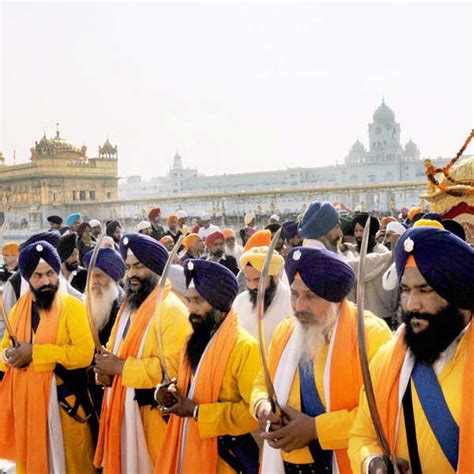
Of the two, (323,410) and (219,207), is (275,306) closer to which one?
(323,410)

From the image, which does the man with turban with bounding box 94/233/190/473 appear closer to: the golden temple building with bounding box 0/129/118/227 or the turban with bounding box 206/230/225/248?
the turban with bounding box 206/230/225/248

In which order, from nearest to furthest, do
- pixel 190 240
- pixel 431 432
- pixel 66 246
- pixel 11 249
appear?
pixel 431 432
pixel 66 246
pixel 11 249
pixel 190 240

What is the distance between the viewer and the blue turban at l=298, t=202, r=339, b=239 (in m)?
4.52

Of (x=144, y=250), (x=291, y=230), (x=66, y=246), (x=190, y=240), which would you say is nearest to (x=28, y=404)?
(x=144, y=250)

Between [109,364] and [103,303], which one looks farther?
[103,303]

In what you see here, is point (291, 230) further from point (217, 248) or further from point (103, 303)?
point (103, 303)

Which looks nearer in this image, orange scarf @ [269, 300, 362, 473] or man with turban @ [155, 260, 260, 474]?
orange scarf @ [269, 300, 362, 473]

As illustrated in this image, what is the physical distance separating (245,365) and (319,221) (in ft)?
6.03

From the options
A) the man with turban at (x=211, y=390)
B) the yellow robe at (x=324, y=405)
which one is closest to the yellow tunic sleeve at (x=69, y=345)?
the man with turban at (x=211, y=390)

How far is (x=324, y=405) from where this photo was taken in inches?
98.1

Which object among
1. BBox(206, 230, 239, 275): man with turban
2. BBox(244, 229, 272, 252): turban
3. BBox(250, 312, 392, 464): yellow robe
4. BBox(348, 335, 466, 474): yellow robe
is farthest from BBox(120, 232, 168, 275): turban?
BBox(206, 230, 239, 275): man with turban

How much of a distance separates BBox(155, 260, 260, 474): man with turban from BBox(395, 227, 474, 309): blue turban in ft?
3.45

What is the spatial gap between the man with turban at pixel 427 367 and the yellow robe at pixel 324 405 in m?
0.23

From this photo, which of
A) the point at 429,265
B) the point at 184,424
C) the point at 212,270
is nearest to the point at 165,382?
the point at 184,424
